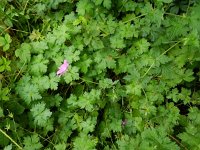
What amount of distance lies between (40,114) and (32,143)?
0.21m

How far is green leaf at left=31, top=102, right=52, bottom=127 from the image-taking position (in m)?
2.56

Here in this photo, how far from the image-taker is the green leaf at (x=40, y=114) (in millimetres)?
2561

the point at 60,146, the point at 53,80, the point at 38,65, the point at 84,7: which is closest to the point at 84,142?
the point at 60,146

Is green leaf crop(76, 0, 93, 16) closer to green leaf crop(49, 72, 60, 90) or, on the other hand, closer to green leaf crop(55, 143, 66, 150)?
green leaf crop(49, 72, 60, 90)

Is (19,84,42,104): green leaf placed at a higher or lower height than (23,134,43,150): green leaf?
higher

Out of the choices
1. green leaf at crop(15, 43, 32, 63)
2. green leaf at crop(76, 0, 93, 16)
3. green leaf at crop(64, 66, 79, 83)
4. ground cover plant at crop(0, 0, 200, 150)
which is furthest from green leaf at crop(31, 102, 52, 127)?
green leaf at crop(76, 0, 93, 16)

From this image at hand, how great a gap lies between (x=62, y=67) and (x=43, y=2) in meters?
0.69

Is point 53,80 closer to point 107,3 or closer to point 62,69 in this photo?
point 62,69

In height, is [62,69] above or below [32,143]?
above

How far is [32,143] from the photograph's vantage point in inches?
99.3

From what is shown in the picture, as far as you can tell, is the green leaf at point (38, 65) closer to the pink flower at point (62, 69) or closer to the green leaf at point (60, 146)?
the pink flower at point (62, 69)

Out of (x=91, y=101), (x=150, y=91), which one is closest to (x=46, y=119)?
(x=91, y=101)

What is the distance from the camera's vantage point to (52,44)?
9.11 feet

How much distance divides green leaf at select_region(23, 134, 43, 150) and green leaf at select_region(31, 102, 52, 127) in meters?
0.10
